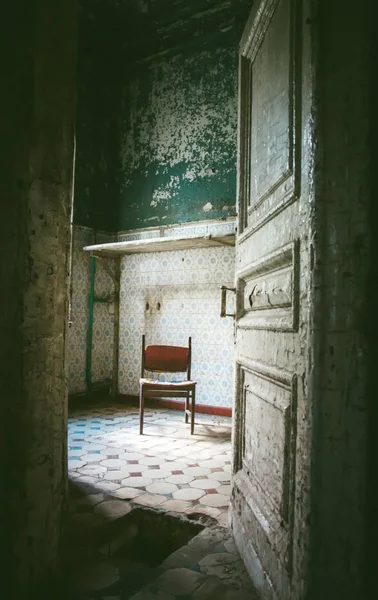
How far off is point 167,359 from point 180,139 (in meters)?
3.54

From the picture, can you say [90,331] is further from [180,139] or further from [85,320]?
→ [180,139]

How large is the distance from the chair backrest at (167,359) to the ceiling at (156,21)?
472cm

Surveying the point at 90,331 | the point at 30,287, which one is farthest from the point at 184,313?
the point at 30,287

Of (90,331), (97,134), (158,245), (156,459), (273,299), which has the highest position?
(97,134)

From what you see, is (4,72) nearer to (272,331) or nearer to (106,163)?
(272,331)

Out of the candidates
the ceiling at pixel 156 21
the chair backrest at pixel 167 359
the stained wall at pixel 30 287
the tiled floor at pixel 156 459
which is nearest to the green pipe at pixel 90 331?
the tiled floor at pixel 156 459

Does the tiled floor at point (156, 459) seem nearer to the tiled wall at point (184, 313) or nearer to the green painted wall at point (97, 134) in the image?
the tiled wall at point (184, 313)

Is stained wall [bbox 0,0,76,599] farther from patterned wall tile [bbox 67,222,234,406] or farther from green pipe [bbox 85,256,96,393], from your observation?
green pipe [bbox 85,256,96,393]

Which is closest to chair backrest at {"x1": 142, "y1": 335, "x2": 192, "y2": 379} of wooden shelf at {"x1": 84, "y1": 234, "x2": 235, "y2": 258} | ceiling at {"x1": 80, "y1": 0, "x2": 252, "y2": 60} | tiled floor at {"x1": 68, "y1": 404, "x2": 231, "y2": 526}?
tiled floor at {"x1": 68, "y1": 404, "x2": 231, "y2": 526}

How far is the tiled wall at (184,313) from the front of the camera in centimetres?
617

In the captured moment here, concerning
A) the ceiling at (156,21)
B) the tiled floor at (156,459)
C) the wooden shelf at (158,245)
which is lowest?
the tiled floor at (156,459)

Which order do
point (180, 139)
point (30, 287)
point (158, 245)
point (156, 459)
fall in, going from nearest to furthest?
point (30, 287) → point (156, 459) → point (158, 245) → point (180, 139)

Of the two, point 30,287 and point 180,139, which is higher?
point 180,139

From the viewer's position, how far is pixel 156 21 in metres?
6.44
